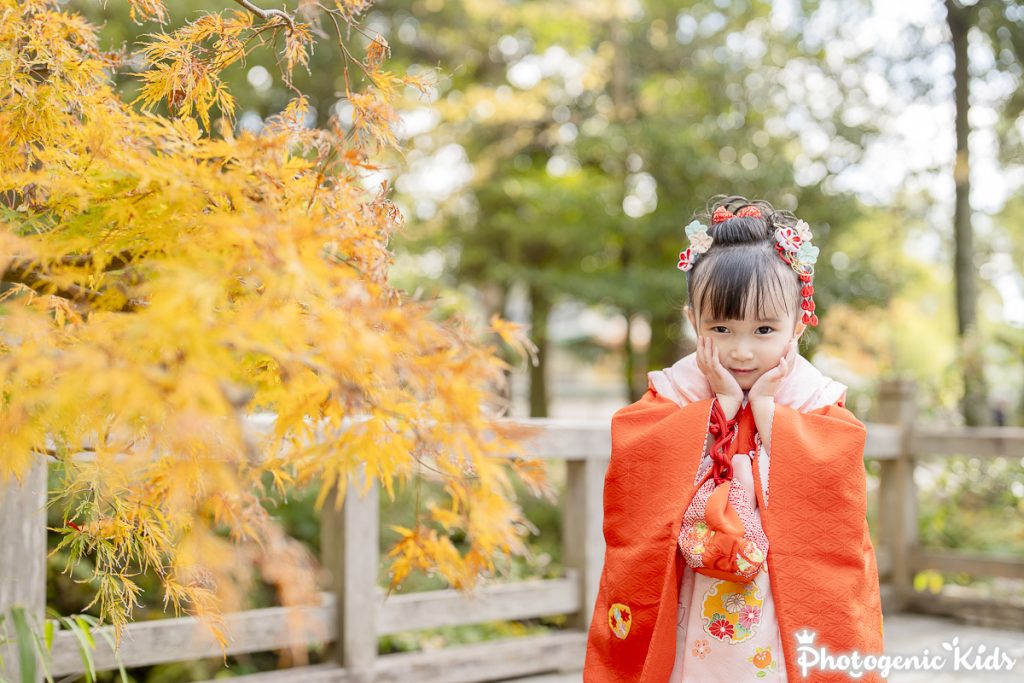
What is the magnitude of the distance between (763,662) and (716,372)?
1.97 ft

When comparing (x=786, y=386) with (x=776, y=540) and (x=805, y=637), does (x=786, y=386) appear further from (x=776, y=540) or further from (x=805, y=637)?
(x=805, y=637)

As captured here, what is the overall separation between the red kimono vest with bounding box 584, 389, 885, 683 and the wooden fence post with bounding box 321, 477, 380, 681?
4.24 feet

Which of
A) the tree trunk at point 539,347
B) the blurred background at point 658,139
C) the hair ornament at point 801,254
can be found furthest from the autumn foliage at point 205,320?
the tree trunk at point 539,347

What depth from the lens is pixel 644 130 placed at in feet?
34.1

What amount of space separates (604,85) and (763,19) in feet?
6.80

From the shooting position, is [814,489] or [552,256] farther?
[552,256]

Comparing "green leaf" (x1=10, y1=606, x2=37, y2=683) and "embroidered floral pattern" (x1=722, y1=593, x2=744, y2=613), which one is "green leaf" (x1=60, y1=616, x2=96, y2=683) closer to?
"green leaf" (x1=10, y1=606, x2=37, y2=683)

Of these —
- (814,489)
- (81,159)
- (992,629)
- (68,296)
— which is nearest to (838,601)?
(814,489)

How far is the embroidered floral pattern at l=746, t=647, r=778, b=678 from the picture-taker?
77.0 inches

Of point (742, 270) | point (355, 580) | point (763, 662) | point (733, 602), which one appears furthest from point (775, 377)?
point (355, 580)

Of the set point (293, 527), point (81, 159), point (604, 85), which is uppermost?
point (604, 85)

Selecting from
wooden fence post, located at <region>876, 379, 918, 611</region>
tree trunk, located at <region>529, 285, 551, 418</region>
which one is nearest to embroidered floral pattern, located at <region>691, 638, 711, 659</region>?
wooden fence post, located at <region>876, 379, 918, 611</region>

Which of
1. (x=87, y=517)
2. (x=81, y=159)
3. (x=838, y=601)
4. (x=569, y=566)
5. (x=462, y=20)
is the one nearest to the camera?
(x=81, y=159)

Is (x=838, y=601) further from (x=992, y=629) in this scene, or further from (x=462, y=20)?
(x=462, y=20)
